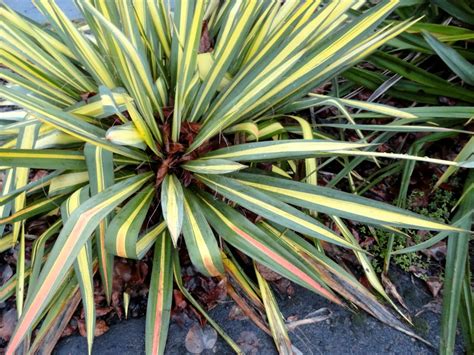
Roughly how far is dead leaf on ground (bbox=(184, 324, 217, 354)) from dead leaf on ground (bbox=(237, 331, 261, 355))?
8cm

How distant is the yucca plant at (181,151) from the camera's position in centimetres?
105

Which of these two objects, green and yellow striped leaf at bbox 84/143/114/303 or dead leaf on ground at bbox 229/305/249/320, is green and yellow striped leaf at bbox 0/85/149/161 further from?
dead leaf on ground at bbox 229/305/249/320

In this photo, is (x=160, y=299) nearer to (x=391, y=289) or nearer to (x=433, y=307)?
(x=391, y=289)

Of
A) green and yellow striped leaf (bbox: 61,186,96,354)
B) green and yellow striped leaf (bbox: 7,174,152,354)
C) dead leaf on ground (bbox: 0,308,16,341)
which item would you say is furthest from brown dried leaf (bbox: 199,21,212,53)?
dead leaf on ground (bbox: 0,308,16,341)

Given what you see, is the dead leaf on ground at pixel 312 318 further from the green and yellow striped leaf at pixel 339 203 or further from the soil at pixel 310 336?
the green and yellow striped leaf at pixel 339 203

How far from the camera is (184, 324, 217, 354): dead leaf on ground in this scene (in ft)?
4.11

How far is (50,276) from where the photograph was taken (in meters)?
0.85

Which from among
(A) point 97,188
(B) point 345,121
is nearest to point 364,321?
(B) point 345,121

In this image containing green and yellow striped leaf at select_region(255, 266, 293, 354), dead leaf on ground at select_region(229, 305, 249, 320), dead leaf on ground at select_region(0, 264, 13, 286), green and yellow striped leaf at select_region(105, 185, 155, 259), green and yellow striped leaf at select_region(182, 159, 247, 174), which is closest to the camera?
green and yellow striped leaf at select_region(105, 185, 155, 259)

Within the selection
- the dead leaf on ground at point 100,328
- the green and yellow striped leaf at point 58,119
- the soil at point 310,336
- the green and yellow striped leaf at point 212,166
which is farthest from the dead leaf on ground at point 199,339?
the green and yellow striped leaf at point 58,119

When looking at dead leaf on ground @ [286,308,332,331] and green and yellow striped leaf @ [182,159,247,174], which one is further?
dead leaf on ground @ [286,308,332,331]

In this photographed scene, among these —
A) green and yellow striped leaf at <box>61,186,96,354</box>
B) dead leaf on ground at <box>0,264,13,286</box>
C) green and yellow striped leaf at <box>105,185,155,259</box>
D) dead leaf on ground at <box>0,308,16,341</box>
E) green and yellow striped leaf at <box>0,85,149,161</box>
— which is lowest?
dead leaf on ground at <box>0,308,16,341</box>

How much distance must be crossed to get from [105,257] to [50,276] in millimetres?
270

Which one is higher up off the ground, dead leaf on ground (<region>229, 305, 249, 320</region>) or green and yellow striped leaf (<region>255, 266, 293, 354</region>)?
green and yellow striped leaf (<region>255, 266, 293, 354</region>)
